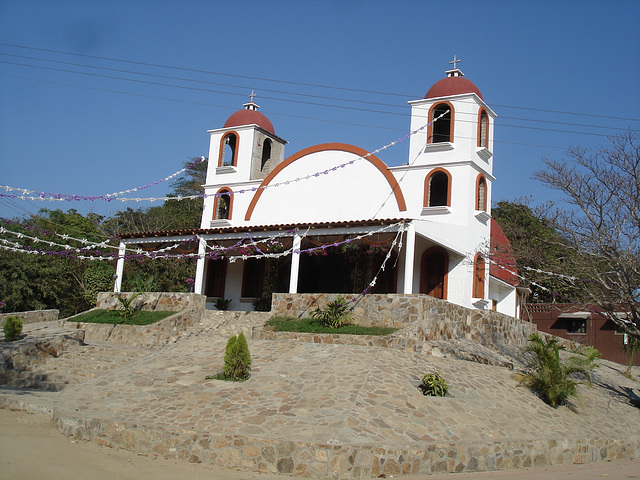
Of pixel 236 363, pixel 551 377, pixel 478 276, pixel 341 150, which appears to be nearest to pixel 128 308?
pixel 236 363

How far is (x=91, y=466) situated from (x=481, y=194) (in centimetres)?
1584

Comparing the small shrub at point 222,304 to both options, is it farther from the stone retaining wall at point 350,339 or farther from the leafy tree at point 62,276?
the stone retaining wall at point 350,339

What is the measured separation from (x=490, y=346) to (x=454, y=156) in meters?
6.40

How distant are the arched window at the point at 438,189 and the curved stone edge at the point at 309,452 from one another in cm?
1044

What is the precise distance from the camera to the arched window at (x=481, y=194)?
2149 cm

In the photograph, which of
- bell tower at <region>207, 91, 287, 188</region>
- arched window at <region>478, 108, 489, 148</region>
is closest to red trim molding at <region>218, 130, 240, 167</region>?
bell tower at <region>207, 91, 287, 188</region>

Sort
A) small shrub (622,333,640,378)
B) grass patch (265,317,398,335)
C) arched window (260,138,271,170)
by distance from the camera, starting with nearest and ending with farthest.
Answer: grass patch (265,317,398,335), small shrub (622,333,640,378), arched window (260,138,271,170)

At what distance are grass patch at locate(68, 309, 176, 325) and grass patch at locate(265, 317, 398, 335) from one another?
13.9ft

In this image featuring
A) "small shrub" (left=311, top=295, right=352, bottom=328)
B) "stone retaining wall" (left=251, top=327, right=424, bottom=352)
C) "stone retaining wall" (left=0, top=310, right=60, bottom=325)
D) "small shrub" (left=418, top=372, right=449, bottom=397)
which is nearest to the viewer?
"small shrub" (left=418, top=372, right=449, bottom=397)

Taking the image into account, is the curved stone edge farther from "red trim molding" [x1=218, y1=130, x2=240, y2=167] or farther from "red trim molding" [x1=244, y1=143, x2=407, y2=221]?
"red trim molding" [x1=218, y1=130, x2=240, y2=167]

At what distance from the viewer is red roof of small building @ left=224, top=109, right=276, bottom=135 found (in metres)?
25.4

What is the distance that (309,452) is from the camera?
9852 mm

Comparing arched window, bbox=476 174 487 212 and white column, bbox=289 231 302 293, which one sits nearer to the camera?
white column, bbox=289 231 302 293

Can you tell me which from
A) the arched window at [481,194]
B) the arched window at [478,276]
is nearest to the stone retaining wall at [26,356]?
the arched window at [478,276]
